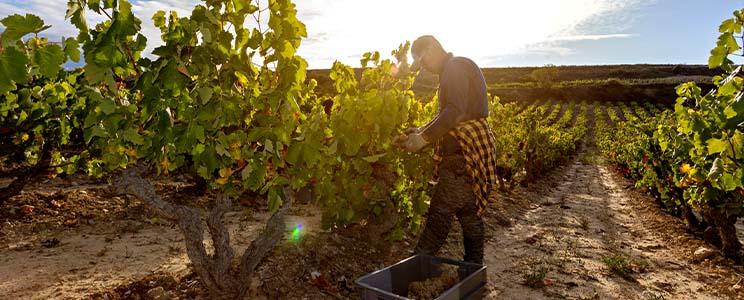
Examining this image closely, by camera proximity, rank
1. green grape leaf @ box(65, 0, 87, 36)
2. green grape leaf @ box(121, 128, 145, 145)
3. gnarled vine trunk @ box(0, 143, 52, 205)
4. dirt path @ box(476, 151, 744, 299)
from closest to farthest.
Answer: green grape leaf @ box(65, 0, 87, 36), green grape leaf @ box(121, 128, 145, 145), dirt path @ box(476, 151, 744, 299), gnarled vine trunk @ box(0, 143, 52, 205)

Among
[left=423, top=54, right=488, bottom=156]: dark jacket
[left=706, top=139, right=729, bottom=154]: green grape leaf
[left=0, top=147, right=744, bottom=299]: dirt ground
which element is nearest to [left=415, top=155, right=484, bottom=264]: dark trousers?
[left=423, top=54, right=488, bottom=156]: dark jacket

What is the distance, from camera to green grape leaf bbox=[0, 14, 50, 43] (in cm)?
134

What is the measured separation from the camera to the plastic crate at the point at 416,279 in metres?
2.72

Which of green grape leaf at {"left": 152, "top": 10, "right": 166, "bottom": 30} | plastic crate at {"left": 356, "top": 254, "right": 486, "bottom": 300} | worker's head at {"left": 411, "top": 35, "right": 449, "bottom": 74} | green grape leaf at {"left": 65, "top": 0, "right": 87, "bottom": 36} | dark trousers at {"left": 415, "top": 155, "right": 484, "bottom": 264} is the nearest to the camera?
green grape leaf at {"left": 65, "top": 0, "right": 87, "bottom": 36}

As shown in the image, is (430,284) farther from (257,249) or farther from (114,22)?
(114,22)

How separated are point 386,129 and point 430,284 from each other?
1583mm

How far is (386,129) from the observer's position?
4.16 meters

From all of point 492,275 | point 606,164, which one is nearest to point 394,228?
point 492,275

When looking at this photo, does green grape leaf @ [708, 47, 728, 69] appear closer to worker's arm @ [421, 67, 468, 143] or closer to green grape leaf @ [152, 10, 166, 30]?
worker's arm @ [421, 67, 468, 143]

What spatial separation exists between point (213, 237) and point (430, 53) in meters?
2.48

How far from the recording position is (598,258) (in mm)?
5781

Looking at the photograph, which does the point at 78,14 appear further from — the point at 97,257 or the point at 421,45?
the point at 97,257

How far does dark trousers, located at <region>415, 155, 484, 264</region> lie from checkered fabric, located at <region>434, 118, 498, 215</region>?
0.24ft

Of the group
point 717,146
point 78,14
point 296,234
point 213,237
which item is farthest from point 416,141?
point 78,14
